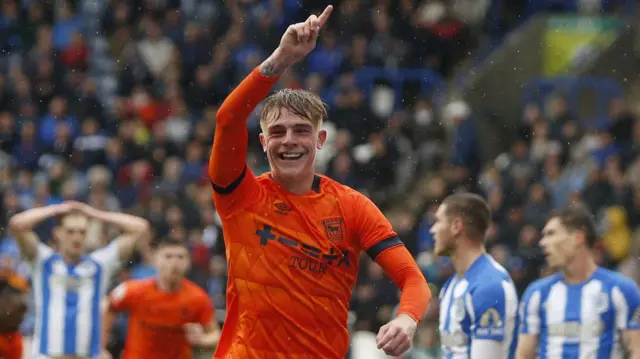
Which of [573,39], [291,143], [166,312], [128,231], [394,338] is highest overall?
[573,39]

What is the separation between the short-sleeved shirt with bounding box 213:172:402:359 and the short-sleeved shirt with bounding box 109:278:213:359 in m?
5.17

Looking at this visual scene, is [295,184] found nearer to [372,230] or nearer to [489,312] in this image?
[372,230]

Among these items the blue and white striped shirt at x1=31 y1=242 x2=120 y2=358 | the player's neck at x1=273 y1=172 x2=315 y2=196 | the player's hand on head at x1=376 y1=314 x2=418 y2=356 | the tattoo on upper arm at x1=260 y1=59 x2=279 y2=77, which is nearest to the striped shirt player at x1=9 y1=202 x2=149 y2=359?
the blue and white striped shirt at x1=31 y1=242 x2=120 y2=358

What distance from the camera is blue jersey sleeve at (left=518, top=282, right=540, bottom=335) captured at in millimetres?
8664

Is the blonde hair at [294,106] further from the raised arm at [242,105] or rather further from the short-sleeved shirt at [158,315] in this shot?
the short-sleeved shirt at [158,315]

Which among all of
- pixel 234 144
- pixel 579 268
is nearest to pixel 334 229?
pixel 234 144

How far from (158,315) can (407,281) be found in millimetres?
5689

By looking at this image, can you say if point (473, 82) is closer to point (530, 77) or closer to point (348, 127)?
point (530, 77)

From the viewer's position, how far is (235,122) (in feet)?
17.1

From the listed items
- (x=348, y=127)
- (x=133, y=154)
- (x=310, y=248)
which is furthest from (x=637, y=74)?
(x=310, y=248)

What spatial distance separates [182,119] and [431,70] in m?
4.29

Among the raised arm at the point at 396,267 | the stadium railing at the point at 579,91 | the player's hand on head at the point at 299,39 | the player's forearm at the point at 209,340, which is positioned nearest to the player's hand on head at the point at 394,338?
the raised arm at the point at 396,267

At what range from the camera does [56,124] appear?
1811 cm

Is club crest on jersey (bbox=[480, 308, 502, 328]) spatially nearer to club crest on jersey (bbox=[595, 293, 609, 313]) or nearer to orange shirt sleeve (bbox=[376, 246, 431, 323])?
club crest on jersey (bbox=[595, 293, 609, 313])
